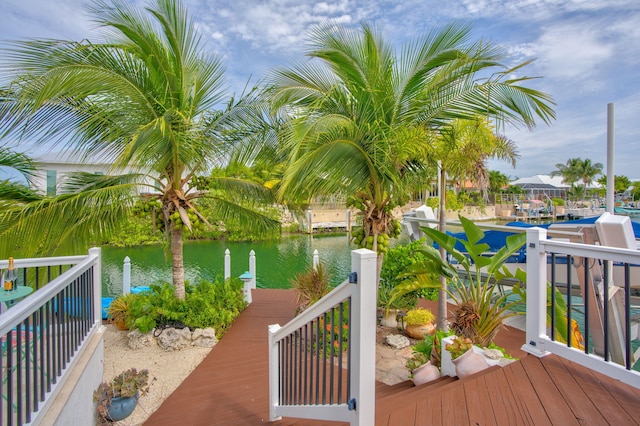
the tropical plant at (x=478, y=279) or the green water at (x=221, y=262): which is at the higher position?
the tropical plant at (x=478, y=279)

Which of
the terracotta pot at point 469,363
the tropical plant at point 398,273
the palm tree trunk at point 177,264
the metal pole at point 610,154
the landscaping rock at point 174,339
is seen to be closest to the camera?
the terracotta pot at point 469,363

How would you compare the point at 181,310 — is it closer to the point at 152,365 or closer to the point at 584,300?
the point at 152,365

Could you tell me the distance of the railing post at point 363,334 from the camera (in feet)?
5.22

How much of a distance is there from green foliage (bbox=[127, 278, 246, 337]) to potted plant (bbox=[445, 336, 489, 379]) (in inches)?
142

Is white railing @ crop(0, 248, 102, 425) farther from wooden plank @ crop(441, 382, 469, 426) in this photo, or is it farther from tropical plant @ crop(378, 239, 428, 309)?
tropical plant @ crop(378, 239, 428, 309)

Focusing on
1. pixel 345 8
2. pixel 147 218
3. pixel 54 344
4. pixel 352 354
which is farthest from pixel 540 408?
pixel 345 8

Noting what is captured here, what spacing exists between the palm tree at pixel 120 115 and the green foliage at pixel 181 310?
24 centimetres

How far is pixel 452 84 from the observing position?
→ 4082mm

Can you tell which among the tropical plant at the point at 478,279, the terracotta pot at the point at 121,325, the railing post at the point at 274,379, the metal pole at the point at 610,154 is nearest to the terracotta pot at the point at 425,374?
the tropical plant at the point at 478,279

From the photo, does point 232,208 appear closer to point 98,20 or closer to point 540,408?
point 98,20

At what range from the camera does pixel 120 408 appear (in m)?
3.13

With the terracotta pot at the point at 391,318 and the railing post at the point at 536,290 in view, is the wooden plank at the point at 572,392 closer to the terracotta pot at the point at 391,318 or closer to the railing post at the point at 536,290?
the railing post at the point at 536,290

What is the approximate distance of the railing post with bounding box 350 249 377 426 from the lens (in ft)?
5.22

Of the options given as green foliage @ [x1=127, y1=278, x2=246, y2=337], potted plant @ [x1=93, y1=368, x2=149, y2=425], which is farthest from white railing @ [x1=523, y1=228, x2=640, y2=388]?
green foliage @ [x1=127, y1=278, x2=246, y2=337]
